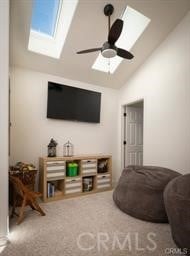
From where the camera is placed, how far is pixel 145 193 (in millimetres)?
2426

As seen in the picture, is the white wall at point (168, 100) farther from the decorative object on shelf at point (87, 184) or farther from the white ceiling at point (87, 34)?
the decorative object on shelf at point (87, 184)

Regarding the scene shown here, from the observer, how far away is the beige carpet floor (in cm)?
172

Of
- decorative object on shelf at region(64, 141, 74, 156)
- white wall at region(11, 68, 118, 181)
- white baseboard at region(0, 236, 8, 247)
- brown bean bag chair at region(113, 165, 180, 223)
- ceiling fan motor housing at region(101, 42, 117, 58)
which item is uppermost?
ceiling fan motor housing at region(101, 42, 117, 58)

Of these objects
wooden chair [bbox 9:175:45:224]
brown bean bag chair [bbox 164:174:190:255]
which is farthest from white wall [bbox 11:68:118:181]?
brown bean bag chair [bbox 164:174:190:255]

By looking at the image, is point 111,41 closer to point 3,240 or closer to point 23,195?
point 23,195

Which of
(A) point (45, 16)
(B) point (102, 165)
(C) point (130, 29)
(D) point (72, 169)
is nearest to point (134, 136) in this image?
A: (B) point (102, 165)

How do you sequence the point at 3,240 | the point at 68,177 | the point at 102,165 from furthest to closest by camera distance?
the point at 102,165 < the point at 68,177 < the point at 3,240

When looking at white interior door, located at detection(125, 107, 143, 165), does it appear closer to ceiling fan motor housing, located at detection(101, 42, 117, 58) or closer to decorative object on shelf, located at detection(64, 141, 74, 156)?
decorative object on shelf, located at detection(64, 141, 74, 156)

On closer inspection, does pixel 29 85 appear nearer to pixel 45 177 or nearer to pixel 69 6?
pixel 69 6

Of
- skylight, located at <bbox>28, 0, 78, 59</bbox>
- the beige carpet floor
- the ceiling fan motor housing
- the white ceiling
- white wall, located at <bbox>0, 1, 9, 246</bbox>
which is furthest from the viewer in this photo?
→ skylight, located at <bbox>28, 0, 78, 59</bbox>

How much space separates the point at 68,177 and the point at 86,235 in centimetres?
143

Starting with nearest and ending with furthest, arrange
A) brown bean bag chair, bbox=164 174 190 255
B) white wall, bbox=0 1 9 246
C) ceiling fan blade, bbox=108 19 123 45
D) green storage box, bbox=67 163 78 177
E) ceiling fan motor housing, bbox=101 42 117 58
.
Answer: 1. brown bean bag chair, bbox=164 174 190 255
2. white wall, bbox=0 1 9 246
3. ceiling fan blade, bbox=108 19 123 45
4. ceiling fan motor housing, bbox=101 42 117 58
5. green storage box, bbox=67 163 78 177

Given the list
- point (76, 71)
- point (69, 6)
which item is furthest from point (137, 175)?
point (69, 6)

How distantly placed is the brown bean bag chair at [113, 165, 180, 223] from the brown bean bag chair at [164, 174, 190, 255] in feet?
1.91
